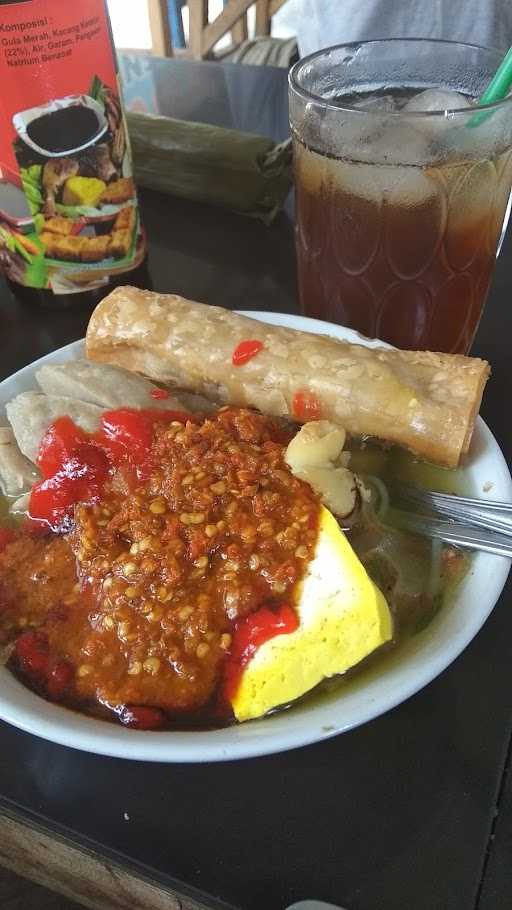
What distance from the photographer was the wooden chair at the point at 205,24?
2.84 metres

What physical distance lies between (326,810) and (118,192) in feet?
3.14

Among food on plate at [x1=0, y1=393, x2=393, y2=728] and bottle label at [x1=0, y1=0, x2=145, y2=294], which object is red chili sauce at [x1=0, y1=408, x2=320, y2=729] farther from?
bottle label at [x1=0, y1=0, x2=145, y2=294]

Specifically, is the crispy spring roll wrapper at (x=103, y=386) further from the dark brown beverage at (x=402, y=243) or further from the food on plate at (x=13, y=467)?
the dark brown beverage at (x=402, y=243)

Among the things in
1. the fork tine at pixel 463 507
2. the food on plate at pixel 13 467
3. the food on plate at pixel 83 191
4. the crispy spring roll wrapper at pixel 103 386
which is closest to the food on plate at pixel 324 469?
the fork tine at pixel 463 507

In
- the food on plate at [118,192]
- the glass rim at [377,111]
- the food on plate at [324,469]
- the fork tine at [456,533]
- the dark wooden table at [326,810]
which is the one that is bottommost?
the dark wooden table at [326,810]

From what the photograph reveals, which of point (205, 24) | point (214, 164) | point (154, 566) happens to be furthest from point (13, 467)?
point (205, 24)

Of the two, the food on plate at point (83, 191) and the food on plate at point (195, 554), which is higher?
the food on plate at point (83, 191)

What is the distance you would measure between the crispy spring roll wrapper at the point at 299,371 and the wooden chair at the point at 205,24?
7.66 feet

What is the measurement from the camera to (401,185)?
0.93 meters

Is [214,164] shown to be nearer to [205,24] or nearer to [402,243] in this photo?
[402,243]

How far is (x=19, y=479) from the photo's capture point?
91cm

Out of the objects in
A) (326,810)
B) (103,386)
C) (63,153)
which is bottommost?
(326,810)

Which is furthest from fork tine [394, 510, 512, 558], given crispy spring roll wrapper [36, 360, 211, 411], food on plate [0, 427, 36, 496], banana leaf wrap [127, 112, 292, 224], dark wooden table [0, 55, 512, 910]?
banana leaf wrap [127, 112, 292, 224]

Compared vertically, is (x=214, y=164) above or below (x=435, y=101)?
below
